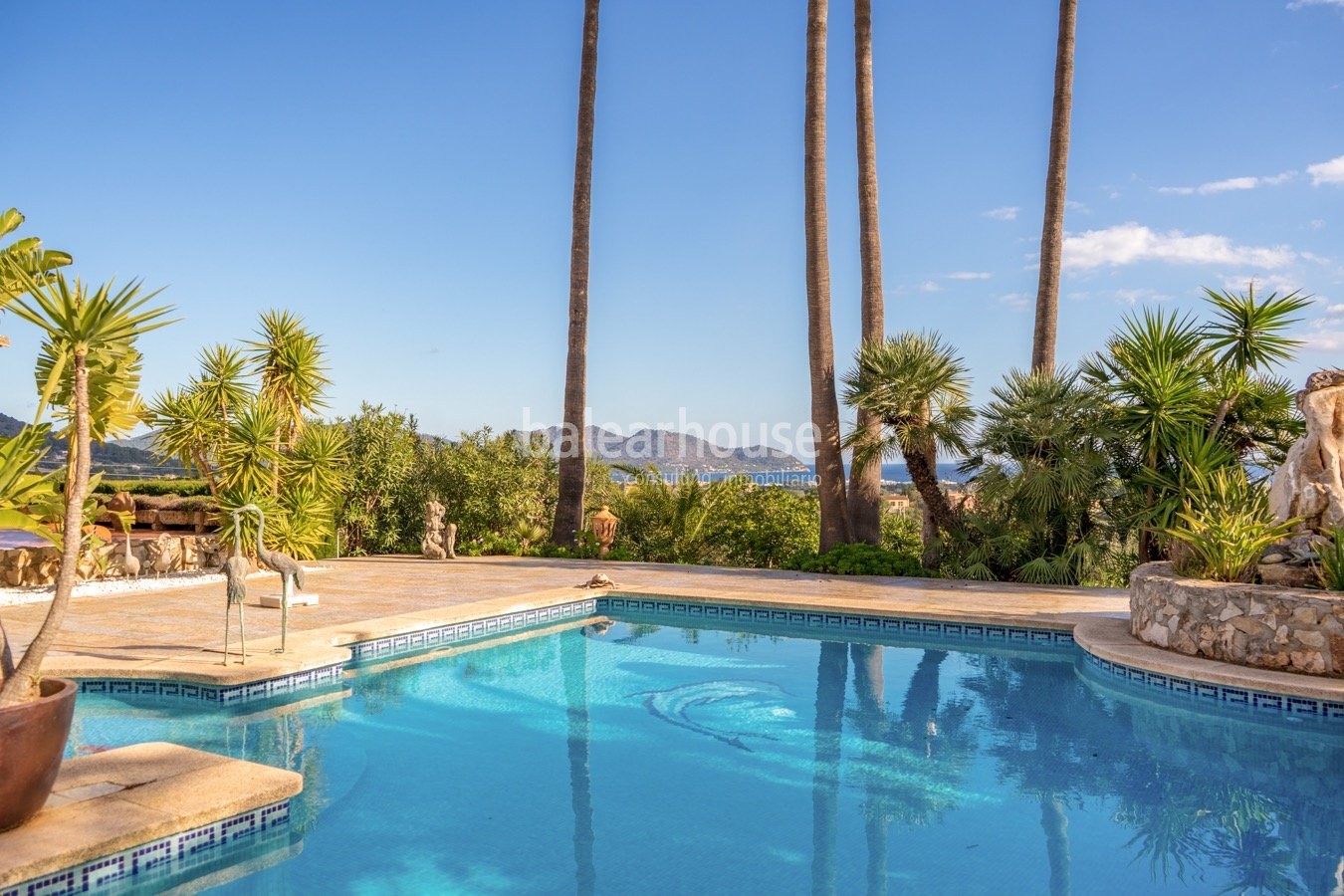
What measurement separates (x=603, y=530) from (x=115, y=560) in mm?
6466

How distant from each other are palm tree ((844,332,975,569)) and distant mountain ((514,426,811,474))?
244cm

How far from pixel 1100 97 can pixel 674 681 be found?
11.7 meters

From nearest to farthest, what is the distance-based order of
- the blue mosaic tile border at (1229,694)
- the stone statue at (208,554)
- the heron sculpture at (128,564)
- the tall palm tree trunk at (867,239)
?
the blue mosaic tile border at (1229,694), the heron sculpture at (128,564), the stone statue at (208,554), the tall palm tree trunk at (867,239)

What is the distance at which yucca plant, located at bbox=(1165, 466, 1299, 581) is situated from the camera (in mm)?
7438

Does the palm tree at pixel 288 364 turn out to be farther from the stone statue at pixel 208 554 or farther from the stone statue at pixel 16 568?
the stone statue at pixel 16 568

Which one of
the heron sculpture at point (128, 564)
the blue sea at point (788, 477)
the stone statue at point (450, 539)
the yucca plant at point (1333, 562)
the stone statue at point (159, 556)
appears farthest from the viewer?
the stone statue at point (450, 539)

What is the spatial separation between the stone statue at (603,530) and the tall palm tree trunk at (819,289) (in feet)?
10.9

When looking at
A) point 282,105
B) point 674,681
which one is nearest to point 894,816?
point 674,681

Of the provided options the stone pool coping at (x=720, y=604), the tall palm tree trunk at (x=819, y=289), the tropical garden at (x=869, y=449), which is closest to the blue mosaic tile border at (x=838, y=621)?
the stone pool coping at (x=720, y=604)

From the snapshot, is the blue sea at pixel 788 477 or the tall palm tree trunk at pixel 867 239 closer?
the tall palm tree trunk at pixel 867 239

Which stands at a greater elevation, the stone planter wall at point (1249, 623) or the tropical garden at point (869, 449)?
the tropical garden at point (869, 449)

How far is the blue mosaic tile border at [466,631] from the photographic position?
7.88 m

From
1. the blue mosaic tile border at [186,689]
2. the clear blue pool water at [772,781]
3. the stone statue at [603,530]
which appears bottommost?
the clear blue pool water at [772,781]

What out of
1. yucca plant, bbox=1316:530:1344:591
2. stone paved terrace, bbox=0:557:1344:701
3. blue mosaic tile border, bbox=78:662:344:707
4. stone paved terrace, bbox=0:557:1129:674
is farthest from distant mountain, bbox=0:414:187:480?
yucca plant, bbox=1316:530:1344:591
